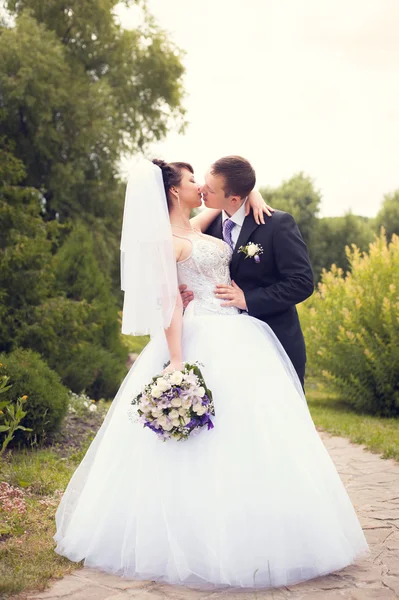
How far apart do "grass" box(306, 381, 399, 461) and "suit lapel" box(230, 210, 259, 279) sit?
3.66 m

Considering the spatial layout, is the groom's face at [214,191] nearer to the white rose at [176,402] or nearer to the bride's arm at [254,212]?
the bride's arm at [254,212]

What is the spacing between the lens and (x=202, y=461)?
3.81 meters

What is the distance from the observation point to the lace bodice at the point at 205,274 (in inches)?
166

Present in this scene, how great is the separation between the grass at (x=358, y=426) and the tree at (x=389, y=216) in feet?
63.1

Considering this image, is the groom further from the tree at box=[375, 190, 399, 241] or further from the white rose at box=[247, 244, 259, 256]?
the tree at box=[375, 190, 399, 241]

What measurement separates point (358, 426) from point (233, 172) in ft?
18.8

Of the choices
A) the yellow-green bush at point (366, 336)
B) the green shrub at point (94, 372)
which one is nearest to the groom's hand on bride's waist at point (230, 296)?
the yellow-green bush at point (366, 336)

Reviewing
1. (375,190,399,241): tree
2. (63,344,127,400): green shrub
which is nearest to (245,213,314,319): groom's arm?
(63,344,127,400): green shrub

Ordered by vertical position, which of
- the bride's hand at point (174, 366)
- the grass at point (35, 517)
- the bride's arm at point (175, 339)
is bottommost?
the grass at point (35, 517)

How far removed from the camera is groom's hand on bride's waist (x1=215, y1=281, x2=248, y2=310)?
13.8 ft

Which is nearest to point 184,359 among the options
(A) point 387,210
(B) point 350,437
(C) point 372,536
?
(C) point 372,536

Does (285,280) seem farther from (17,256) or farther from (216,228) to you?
(17,256)

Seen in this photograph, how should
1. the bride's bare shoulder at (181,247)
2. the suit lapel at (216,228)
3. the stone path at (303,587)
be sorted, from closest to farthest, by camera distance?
1. the stone path at (303,587)
2. the bride's bare shoulder at (181,247)
3. the suit lapel at (216,228)

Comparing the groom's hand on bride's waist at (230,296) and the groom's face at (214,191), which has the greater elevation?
the groom's face at (214,191)
